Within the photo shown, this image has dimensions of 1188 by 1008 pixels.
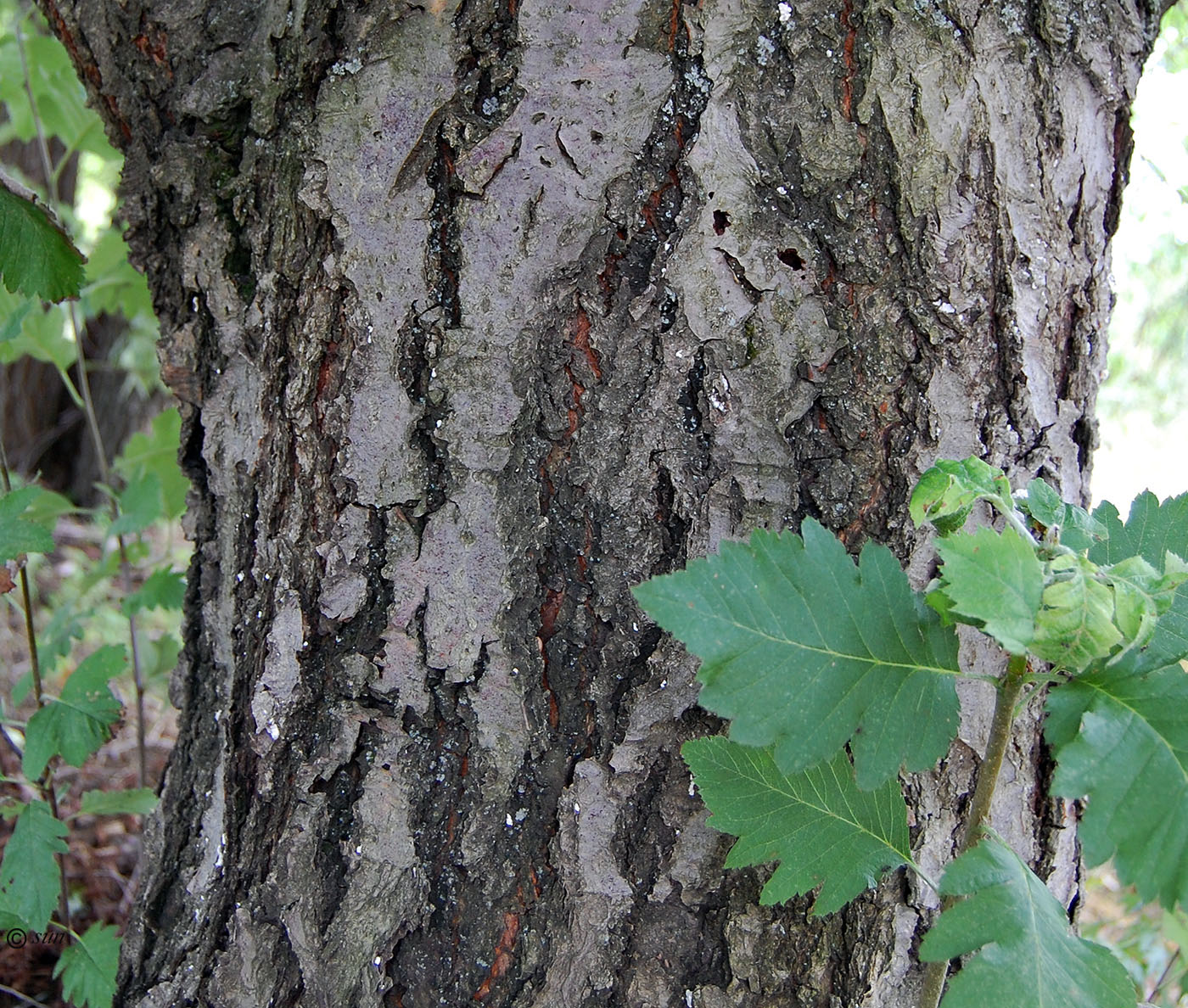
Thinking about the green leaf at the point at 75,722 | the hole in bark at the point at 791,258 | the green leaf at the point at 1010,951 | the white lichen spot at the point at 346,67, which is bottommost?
the green leaf at the point at 75,722

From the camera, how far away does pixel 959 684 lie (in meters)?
1.03

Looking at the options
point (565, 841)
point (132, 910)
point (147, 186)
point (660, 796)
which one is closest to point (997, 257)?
point (660, 796)

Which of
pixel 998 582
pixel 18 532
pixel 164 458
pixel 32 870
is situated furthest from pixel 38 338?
pixel 998 582

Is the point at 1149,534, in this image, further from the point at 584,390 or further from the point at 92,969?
the point at 92,969

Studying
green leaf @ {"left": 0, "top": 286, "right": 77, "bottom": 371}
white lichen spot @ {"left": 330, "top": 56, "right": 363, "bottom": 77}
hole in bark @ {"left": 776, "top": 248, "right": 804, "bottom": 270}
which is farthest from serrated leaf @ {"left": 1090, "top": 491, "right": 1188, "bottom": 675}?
green leaf @ {"left": 0, "top": 286, "right": 77, "bottom": 371}

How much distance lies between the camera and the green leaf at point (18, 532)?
122 cm

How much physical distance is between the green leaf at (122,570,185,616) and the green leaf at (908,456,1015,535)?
1.35 metres

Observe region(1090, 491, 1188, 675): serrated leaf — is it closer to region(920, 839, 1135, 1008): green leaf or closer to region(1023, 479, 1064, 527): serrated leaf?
region(1023, 479, 1064, 527): serrated leaf

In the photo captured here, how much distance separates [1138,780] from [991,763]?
17 centimetres

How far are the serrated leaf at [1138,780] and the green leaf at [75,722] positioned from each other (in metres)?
1.31

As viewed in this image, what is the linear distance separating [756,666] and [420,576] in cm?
A: 47

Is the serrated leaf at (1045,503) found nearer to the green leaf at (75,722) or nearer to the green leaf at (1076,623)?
the green leaf at (1076,623)

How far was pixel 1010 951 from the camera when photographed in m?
0.76

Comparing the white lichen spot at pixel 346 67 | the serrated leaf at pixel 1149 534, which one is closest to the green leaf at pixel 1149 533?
the serrated leaf at pixel 1149 534
